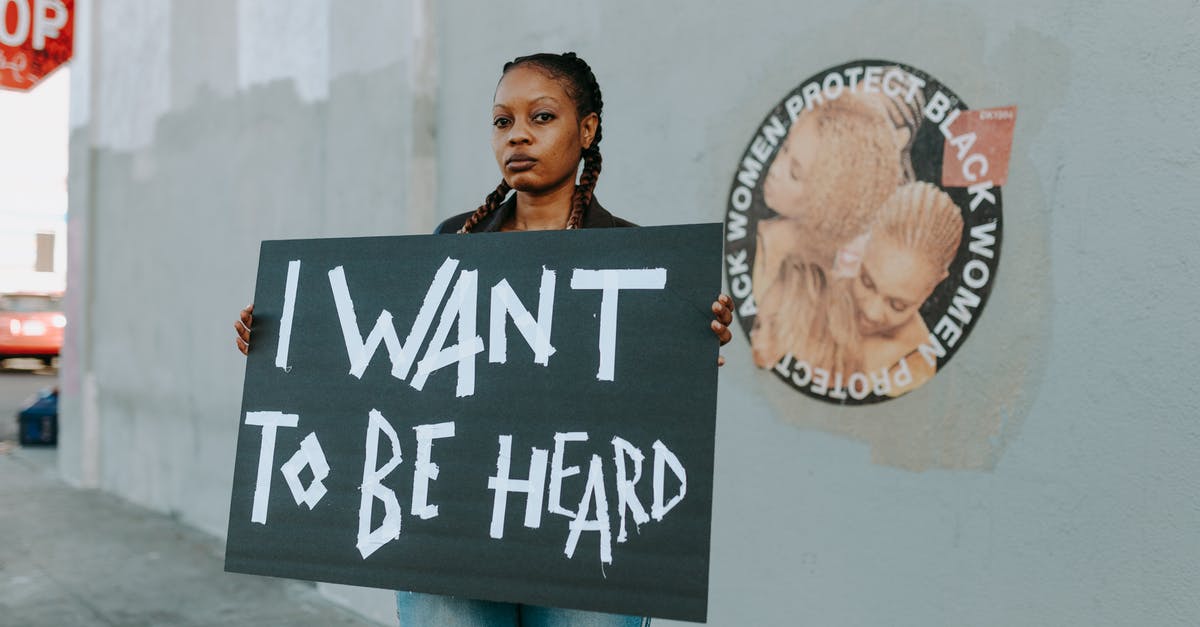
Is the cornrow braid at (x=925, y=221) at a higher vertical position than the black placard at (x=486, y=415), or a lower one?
higher

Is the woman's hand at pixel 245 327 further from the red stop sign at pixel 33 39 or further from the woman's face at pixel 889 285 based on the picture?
the red stop sign at pixel 33 39

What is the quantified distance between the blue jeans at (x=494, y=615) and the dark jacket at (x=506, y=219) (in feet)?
2.66

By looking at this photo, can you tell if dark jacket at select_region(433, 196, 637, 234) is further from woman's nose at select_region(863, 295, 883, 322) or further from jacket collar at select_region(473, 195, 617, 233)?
woman's nose at select_region(863, 295, 883, 322)

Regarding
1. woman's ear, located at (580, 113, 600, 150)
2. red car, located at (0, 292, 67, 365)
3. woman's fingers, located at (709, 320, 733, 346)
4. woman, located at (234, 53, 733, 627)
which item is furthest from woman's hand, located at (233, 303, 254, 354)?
red car, located at (0, 292, 67, 365)

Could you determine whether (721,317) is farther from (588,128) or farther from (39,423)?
(39,423)

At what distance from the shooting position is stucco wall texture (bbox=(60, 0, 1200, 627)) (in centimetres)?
269

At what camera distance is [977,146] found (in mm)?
3047

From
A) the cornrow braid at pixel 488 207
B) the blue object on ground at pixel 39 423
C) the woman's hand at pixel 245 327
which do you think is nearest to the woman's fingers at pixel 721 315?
the cornrow braid at pixel 488 207

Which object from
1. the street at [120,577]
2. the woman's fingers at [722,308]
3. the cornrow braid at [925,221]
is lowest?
the street at [120,577]

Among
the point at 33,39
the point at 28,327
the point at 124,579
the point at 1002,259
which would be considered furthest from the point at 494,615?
the point at 28,327

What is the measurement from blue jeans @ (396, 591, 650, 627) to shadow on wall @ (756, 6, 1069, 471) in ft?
4.61

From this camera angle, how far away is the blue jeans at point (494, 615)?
2.01 m

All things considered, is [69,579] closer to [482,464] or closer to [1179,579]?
[482,464]

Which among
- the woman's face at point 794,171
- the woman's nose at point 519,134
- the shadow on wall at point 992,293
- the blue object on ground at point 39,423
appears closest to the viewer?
the woman's nose at point 519,134
